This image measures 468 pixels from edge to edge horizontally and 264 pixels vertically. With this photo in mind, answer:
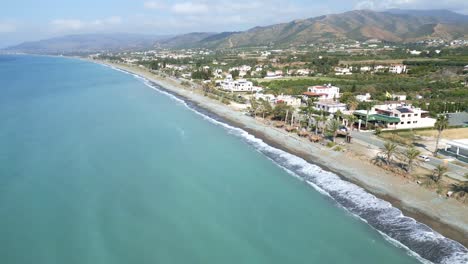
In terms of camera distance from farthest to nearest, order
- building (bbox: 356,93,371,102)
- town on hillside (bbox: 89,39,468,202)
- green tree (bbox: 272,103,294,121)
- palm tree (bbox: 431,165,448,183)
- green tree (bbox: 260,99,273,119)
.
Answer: building (bbox: 356,93,371,102)
green tree (bbox: 260,99,273,119)
green tree (bbox: 272,103,294,121)
town on hillside (bbox: 89,39,468,202)
palm tree (bbox: 431,165,448,183)

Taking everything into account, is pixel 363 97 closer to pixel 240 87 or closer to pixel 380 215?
pixel 240 87

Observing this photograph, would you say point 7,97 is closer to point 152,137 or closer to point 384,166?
point 152,137

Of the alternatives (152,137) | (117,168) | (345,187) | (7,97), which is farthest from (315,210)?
(7,97)

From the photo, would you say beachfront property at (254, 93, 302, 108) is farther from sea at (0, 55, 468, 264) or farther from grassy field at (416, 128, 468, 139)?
grassy field at (416, 128, 468, 139)

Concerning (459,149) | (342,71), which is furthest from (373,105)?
(342,71)

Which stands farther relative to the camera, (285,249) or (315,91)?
(315,91)

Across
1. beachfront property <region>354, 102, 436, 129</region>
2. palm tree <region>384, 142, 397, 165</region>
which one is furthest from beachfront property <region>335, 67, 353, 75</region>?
palm tree <region>384, 142, 397, 165</region>
